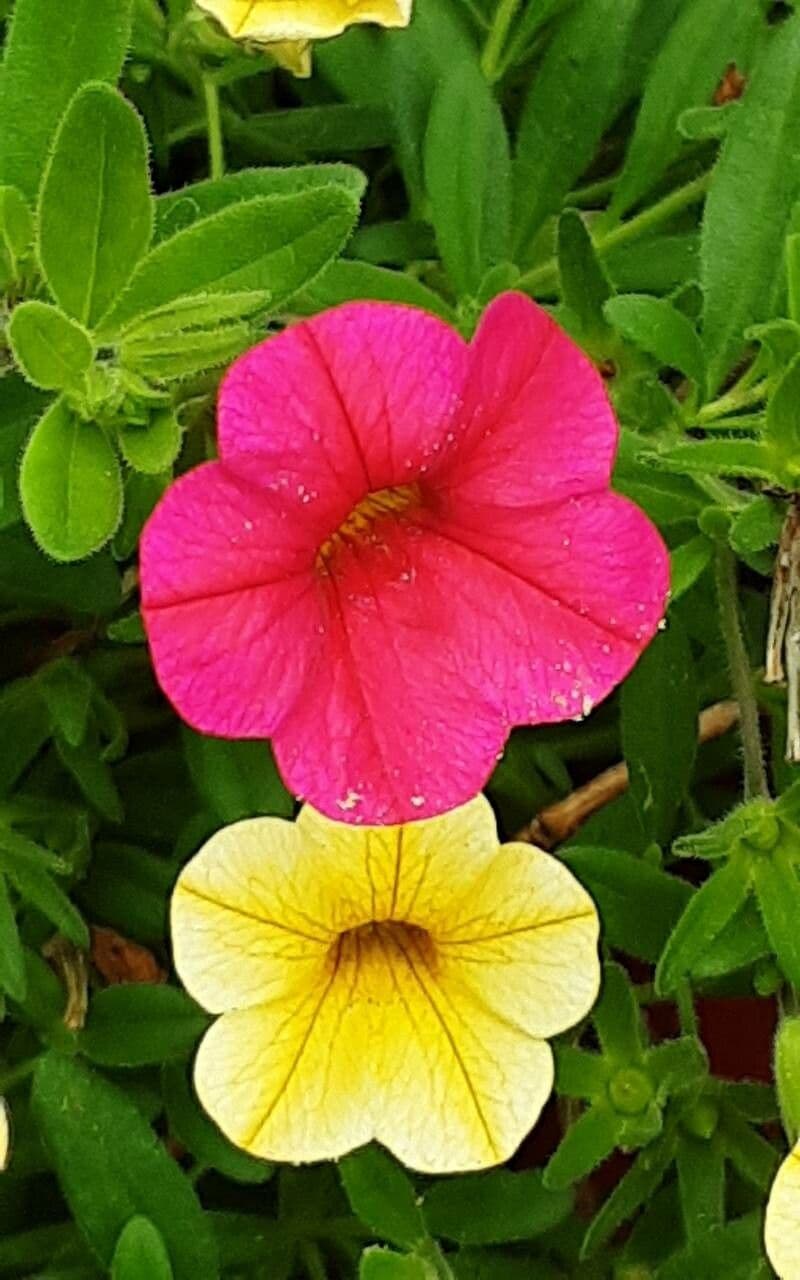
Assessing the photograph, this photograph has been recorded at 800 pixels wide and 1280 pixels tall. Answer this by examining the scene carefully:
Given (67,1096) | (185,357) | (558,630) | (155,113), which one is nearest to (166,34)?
(155,113)

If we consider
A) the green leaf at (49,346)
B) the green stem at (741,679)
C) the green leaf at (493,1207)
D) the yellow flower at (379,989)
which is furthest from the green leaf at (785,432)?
the green leaf at (493,1207)

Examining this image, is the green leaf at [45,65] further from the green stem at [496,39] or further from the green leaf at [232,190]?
the green stem at [496,39]

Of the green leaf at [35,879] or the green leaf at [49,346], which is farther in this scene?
the green leaf at [35,879]

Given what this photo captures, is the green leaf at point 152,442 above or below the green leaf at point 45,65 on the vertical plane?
below

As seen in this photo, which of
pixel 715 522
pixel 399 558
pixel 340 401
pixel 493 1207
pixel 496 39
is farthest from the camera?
pixel 496 39

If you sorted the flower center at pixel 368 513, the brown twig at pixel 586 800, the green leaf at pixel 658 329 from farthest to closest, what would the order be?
the brown twig at pixel 586 800 < the green leaf at pixel 658 329 < the flower center at pixel 368 513

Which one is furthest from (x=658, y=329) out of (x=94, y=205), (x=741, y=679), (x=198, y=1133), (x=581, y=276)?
(x=198, y=1133)

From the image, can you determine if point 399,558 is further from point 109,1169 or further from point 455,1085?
point 109,1169
